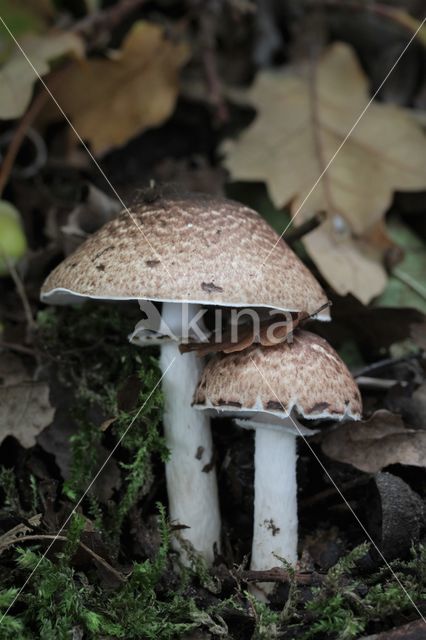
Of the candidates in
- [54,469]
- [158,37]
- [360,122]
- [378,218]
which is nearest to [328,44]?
[360,122]

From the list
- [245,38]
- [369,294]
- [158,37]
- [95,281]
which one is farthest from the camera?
[245,38]

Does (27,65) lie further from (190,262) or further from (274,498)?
(274,498)

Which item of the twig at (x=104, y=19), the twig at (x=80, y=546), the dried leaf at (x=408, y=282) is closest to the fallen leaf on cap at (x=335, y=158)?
the dried leaf at (x=408, y=282)

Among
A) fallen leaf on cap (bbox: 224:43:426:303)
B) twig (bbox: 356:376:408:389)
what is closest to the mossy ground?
twig (bbox: 356:376:408:389)

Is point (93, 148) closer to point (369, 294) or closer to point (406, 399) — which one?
point (369, 294)

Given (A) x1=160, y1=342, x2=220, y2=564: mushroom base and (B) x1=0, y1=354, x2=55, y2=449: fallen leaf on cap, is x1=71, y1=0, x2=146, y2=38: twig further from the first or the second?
(A) x1=160, y1=342, x2=220, y2=564: mushroom base

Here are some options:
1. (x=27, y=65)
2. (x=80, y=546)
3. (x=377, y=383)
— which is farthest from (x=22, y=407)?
(x=27, y=65)

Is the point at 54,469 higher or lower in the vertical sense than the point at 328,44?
lower

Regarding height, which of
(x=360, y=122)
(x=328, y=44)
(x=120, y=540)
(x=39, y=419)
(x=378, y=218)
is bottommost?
(x=120, y=540)
